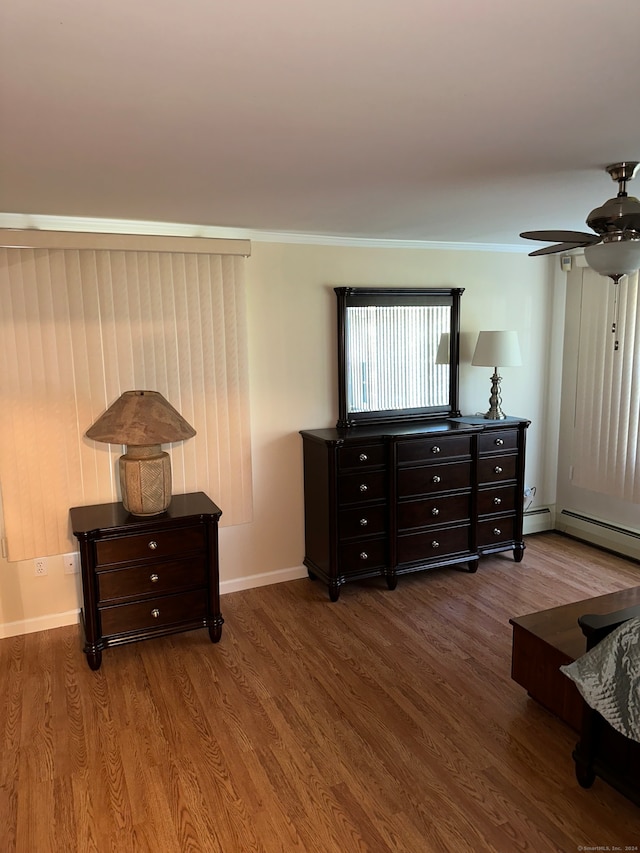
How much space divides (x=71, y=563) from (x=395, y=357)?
2424mm

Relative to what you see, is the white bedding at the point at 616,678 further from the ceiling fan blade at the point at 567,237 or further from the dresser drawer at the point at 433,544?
the dresser drawer at the point at 433,544

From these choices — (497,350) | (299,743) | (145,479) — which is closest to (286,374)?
(145,479)

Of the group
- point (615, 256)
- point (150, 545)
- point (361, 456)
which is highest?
point (615, 256)

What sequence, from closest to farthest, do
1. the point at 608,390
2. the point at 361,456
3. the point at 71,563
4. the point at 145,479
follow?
the point at 145,479
the point at 71,563
the point at 361,456
the point at 608,390

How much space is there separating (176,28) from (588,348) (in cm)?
415

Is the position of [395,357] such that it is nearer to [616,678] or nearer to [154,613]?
[154,613]

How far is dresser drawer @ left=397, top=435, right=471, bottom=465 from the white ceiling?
1.51 meters

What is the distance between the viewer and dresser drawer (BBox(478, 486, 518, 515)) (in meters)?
4.20

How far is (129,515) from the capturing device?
3227 mm

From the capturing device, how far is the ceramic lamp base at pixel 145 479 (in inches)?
124

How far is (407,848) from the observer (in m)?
1.98

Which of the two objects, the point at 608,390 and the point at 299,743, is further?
the point at 608,390

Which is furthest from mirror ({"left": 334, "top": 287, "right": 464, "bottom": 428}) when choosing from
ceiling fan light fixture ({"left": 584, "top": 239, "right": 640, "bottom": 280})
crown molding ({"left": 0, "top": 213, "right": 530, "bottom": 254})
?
ceiling fan light fixture ({"left": 584, "top": 239, "right": 640, "bottom": 280})

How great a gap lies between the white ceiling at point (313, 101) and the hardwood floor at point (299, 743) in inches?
89.9
